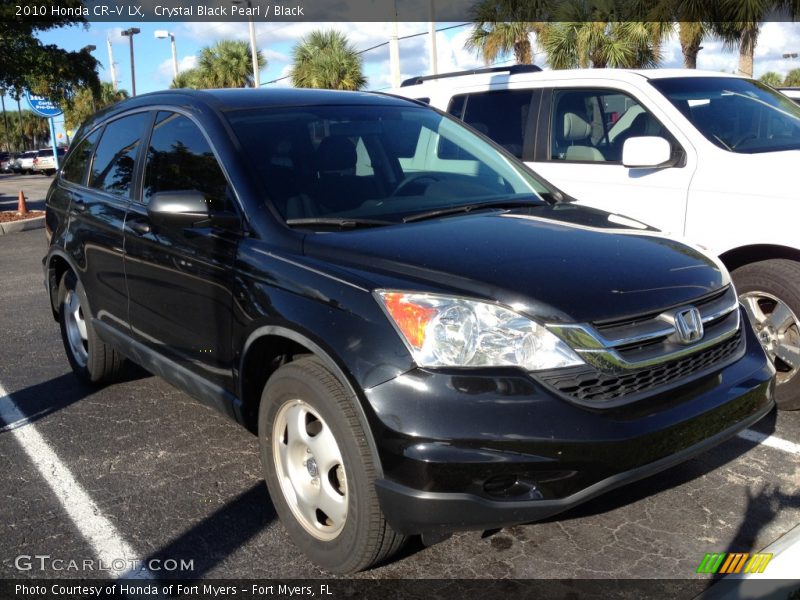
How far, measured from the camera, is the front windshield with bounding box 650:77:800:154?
195 inches

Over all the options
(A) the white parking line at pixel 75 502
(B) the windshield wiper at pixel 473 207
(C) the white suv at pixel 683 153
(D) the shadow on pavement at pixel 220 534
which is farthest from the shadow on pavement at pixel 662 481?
(A) the white parking line at pixel 75 502

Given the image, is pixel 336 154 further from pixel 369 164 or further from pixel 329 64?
pixel 329 64

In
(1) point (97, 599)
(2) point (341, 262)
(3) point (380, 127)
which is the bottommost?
(1) point (97, 599)

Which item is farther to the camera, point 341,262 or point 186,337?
point 186,337

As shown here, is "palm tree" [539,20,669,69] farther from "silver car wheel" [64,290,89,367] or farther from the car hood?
the car hood

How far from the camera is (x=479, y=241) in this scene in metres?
3.09

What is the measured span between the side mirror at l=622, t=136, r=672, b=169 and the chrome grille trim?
1.87 metres

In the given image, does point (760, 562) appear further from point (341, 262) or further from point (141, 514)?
point (141, 514)

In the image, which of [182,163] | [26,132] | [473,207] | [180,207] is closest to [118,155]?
[182,163]

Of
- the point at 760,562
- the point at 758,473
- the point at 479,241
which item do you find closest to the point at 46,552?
the point at 479,241

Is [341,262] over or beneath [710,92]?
beneath

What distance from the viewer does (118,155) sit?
15.2 feet

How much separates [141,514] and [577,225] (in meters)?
2.31

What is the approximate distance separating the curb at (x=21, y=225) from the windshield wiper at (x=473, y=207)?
13.9 metres
